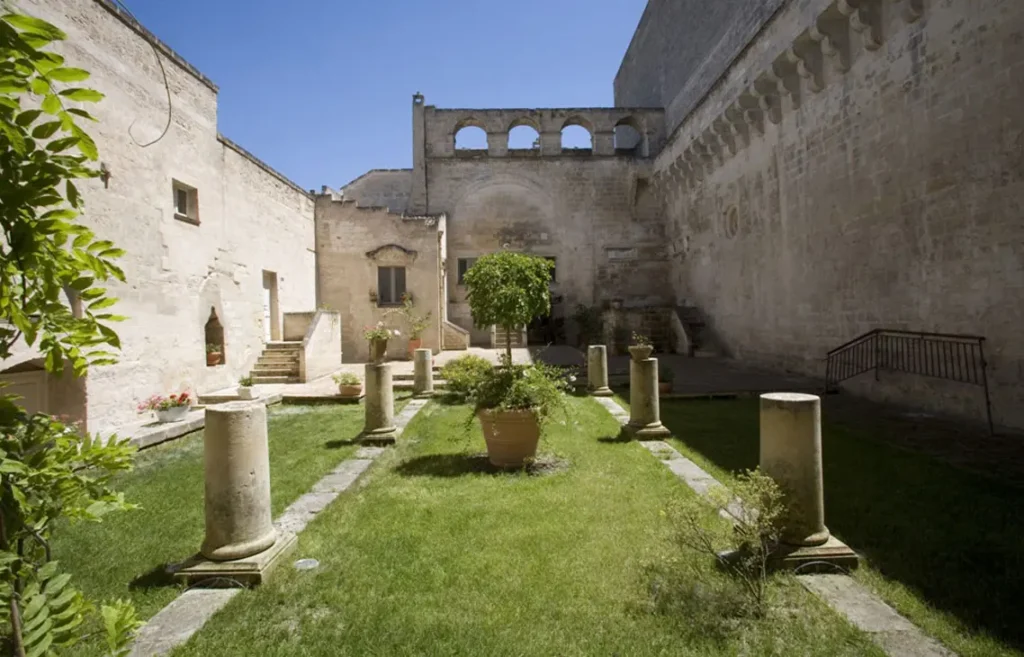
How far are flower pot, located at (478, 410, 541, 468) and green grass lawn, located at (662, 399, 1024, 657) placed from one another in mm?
1986

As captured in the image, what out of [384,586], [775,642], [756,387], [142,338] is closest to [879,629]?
[775,642]

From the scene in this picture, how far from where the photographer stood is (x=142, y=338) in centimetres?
996

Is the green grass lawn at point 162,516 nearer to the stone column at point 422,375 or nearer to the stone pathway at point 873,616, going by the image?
the stone column at point 422,375

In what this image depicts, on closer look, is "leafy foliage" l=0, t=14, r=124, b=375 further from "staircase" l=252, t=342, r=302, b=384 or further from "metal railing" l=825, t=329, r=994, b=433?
"staircase" l=252, t=342, r=302, b=384

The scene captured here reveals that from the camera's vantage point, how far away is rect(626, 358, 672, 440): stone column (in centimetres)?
817

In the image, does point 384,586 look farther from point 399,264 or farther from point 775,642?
point 399,264

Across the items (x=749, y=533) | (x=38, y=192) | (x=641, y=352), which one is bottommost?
(x=749, y=533)

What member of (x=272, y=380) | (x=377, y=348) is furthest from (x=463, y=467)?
(x=272, y=380)

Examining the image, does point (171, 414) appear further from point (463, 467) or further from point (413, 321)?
point (413, 321)

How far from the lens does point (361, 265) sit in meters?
19.3

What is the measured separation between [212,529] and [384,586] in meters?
1.35

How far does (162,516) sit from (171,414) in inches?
194

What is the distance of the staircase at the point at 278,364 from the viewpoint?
14406mm

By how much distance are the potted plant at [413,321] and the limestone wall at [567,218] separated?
206 inches
